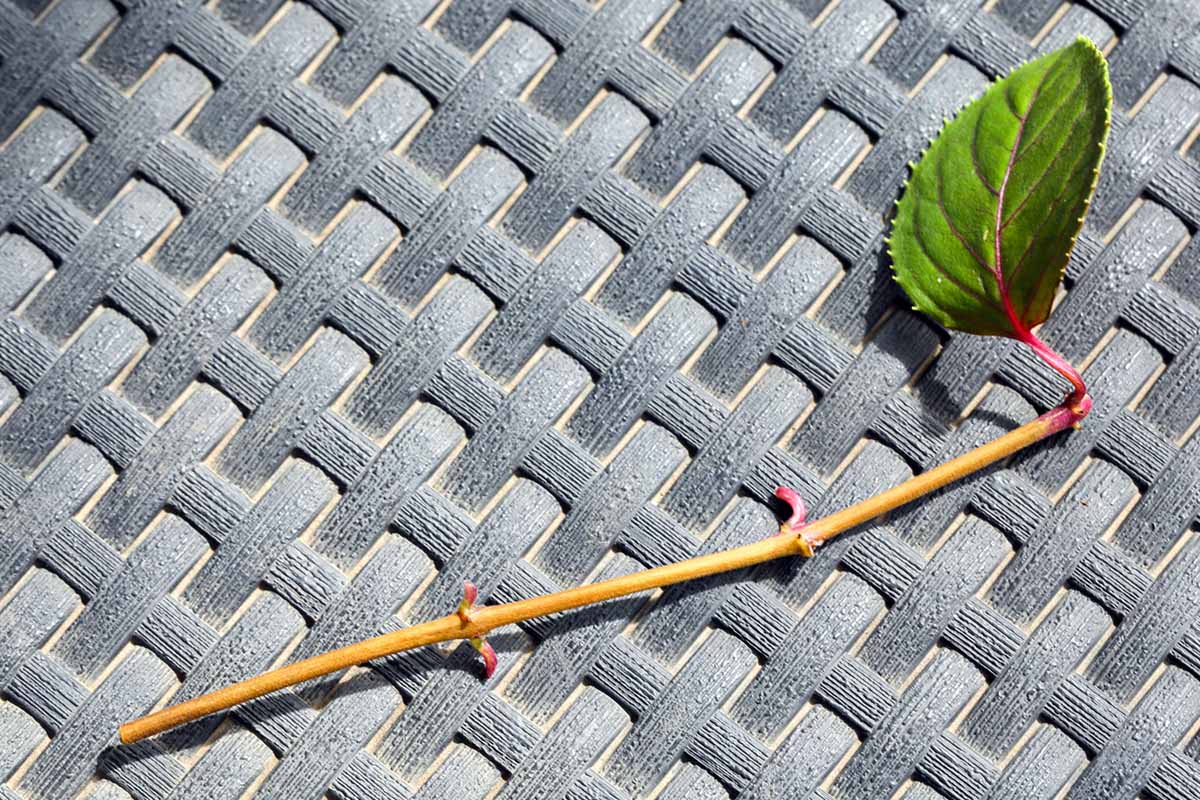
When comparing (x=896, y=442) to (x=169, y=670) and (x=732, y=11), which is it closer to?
(x=732, y=11)

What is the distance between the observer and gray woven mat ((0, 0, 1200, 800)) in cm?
66

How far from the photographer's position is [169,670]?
657 millimetres

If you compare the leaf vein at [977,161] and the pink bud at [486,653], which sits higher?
the leaf vein at [977,161]

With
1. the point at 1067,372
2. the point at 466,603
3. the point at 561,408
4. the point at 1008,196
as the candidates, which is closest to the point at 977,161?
the point at 1008,196

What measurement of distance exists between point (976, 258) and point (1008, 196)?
0.04 m

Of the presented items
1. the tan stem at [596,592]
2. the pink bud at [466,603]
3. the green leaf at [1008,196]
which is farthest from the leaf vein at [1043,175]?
the pink bud at [466,603]

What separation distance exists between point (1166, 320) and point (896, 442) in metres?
0.18

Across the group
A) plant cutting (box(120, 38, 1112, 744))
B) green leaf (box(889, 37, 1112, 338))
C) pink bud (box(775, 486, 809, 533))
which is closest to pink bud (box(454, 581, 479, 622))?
plant cutting (box(120, 38, 1112, 744))

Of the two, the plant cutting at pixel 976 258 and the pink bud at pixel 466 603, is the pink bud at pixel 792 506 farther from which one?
the pink bud at pixel 466 603

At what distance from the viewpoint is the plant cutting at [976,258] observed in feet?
2.02

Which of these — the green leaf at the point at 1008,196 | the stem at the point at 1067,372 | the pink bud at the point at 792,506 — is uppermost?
the green leaf at the point at 1008,196

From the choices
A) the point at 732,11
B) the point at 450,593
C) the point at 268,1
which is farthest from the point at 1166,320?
the point at 268,1

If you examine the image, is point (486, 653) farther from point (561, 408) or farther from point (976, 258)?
point (976, 258)

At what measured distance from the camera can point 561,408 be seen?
68cm
